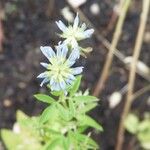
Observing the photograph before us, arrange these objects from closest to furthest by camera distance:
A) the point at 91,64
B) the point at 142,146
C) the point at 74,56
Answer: the point at 74,56
the point at 142,146
the point at 91,64

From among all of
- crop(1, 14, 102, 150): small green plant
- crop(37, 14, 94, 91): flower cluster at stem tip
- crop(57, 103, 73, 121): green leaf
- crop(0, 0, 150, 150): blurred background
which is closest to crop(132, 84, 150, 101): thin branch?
crop(0, 0, 150, 150): blurred background

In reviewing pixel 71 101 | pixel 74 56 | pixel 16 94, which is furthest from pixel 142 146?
pixel 74 56

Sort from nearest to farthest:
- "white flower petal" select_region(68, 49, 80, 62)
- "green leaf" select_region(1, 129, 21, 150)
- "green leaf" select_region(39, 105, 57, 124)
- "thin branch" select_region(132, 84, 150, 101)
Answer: "white flower petal" select_region(68, 49, 80, 62)
"green leaf" select_region(39, 105, 57, 124)
"green leaf" select_region(1, 129, 21, 150)
"thin branch" select_region(132, 84, 150, 101)

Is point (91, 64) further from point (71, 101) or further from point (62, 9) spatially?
point (71, 101)

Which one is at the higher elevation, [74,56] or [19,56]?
[19,56]

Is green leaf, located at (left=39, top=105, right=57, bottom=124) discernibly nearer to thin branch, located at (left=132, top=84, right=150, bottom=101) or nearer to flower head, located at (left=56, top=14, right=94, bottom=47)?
flower head, located at (left=56, top=14, right=94, bottom=47)

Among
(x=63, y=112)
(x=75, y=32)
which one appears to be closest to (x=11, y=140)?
(x=63, y=112)
